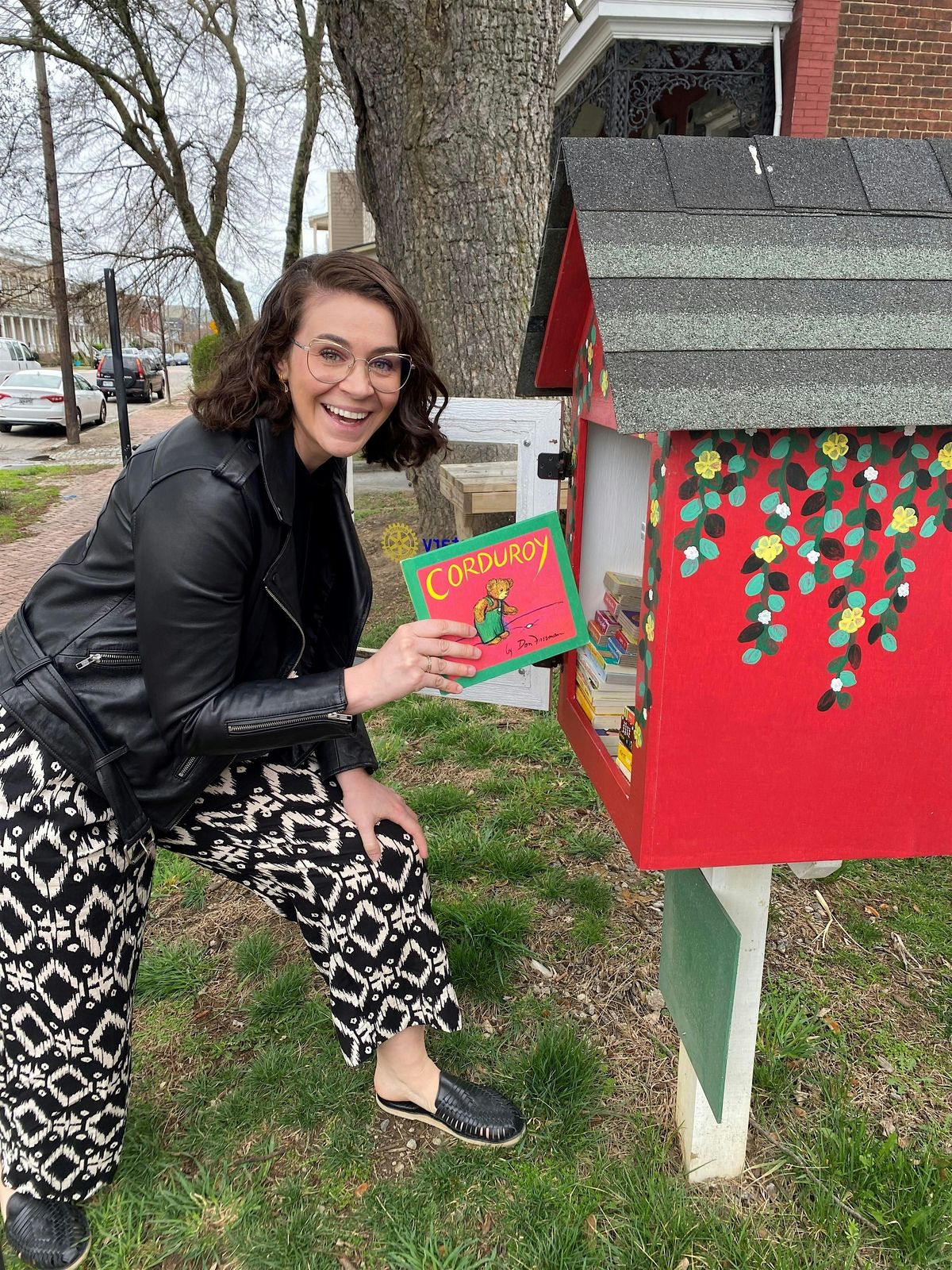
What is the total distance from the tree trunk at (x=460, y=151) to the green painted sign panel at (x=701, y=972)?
2.51m

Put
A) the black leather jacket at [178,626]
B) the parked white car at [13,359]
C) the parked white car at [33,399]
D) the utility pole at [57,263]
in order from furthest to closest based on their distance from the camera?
the parked white car at [13,359] < the parked white car at [33,399] < the utility pole at [57,263] < the black leather jacket at [178,626]

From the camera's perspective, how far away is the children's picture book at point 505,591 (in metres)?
1.51

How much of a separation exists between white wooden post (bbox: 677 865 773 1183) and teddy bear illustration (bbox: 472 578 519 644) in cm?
59

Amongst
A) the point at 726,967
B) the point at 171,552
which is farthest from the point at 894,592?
the point at 171,552

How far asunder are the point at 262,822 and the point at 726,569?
0.98 m

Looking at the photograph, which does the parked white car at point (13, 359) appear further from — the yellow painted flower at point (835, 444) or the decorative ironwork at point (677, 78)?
the yellow painted flower at point (835, 444)

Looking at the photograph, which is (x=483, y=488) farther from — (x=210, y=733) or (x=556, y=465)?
→ (x=210, y=733)

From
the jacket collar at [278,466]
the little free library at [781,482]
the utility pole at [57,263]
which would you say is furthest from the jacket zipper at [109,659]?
the utility pole at [57,263]

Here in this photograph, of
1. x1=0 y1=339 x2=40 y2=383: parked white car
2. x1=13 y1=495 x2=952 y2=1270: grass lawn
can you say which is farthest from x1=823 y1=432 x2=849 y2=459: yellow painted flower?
x1=0 y1=339 x2=40 y2=383: parked white car

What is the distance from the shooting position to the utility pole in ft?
49.2

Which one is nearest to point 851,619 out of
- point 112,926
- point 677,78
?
point 112,926

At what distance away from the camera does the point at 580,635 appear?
1618 mm

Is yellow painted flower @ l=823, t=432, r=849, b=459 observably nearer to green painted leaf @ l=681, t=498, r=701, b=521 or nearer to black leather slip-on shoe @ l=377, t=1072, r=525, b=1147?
green painted leaf @ l=681, t=498, r=701, b=521

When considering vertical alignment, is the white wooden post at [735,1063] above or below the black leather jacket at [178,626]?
below
